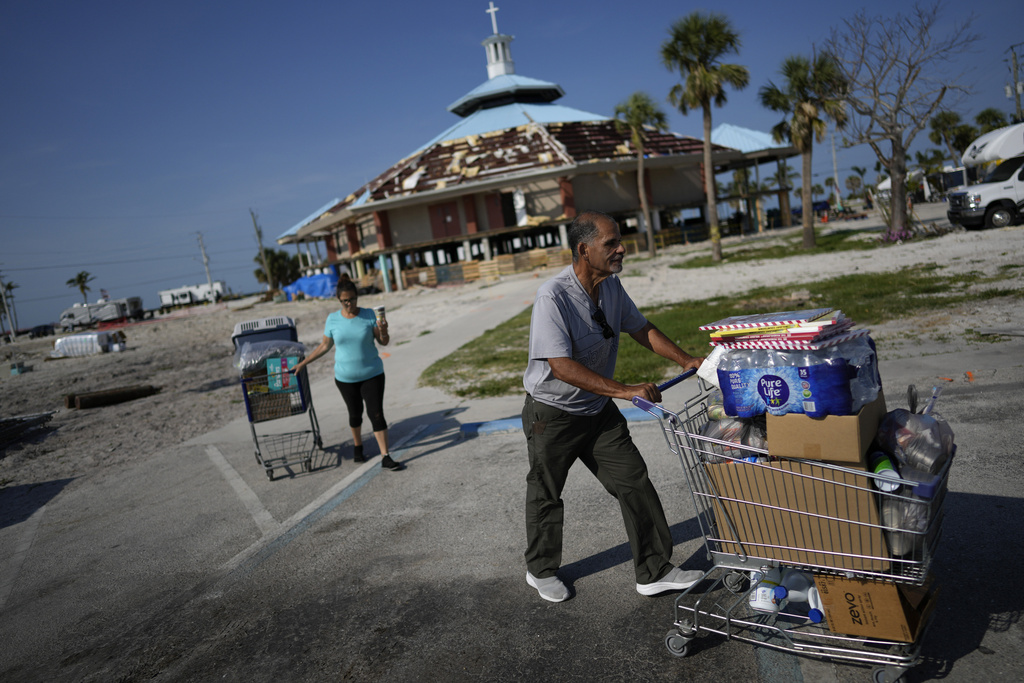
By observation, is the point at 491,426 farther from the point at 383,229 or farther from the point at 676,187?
the point at 676,187

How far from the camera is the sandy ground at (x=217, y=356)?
9023 mm

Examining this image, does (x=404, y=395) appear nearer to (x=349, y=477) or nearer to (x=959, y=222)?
(x=349, y=477)

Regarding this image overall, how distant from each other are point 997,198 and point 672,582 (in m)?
22.7

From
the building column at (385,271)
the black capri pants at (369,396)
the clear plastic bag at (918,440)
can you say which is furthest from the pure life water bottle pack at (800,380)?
the building column at (385,271)

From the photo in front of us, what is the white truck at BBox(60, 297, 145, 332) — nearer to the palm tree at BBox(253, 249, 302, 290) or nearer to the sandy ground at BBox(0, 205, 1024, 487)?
the palm tree at BBox(253, 249, 302, 290)

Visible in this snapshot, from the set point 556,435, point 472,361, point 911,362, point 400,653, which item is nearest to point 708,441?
point 556,435

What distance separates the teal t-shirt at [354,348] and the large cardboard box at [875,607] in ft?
15.3

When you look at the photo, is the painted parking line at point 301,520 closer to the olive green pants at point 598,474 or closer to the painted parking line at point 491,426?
the painted parking line at point 491,426

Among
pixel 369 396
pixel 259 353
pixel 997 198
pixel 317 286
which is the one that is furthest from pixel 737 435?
pixel 317 286

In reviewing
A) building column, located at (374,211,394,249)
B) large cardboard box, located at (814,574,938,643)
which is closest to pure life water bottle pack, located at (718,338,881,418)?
large cardboard box, located at (814,574,938,643)

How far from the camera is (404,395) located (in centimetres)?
1041

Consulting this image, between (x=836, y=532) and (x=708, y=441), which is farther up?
(x=708, y=441)

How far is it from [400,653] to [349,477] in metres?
3.31

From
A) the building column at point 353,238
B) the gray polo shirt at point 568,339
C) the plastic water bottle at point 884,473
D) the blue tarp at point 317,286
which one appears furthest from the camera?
the building column at point 353,238
